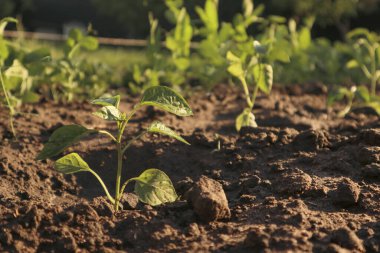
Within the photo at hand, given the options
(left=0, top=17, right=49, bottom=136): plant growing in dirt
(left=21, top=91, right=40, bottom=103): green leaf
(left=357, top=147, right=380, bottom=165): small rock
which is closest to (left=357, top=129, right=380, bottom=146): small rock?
(left=357, top=147, right=380, bottom=165): small rock

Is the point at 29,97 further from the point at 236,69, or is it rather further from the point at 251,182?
the point at 251,182

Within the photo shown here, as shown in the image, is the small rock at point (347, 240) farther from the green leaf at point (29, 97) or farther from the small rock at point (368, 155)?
the green leaf at point (29, 97)

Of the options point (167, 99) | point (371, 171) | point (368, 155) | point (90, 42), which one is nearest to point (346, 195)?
point (371, 171)

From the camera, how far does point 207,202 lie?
88.0 inches

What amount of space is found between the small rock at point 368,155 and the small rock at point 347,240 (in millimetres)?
848

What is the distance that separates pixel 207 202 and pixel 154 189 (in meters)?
0.23

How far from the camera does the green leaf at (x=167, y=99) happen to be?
2.28 meters

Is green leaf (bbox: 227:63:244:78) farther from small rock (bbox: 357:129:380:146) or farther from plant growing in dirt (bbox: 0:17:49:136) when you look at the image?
plant growing in dirt (bbox: 0:17:49:136)

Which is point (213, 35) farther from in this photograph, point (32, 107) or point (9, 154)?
point (9, 154)

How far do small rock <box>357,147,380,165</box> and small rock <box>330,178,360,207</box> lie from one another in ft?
1.39

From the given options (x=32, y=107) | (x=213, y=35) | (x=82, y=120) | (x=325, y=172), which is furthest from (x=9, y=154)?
(x=213, y=35)

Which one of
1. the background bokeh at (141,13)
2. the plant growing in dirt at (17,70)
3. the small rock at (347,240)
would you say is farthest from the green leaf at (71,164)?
the background bokeh at (141,13)

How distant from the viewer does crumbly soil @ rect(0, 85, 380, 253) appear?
6.90ft

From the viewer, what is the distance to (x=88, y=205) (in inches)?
89.5
